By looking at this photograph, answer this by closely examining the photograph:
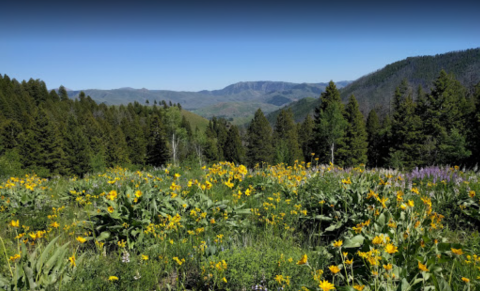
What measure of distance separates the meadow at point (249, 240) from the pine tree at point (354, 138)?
93.8 ft

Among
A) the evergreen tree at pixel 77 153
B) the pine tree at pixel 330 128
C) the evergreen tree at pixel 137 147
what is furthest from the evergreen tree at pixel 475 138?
the evergreen tree at pixel 137 147

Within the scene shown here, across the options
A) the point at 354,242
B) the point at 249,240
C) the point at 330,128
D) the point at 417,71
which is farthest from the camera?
the point at 417,71

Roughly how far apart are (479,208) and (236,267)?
Answer: 15.8ft

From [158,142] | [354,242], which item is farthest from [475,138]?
[158,142]

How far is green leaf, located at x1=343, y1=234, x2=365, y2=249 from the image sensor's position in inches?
104

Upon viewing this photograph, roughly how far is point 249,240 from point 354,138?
33829 millimetres

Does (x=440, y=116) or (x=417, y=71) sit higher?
(x=417, y=71)

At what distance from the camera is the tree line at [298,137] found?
3030 centimetres

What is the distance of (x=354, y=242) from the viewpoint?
268cm

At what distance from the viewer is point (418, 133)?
3167 centimetres

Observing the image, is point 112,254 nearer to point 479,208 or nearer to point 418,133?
point 479,208

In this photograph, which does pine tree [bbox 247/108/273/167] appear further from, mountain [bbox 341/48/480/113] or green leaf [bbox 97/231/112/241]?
mountain [bbox 341/48/480/113]

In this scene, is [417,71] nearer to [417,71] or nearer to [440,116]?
[417,71]

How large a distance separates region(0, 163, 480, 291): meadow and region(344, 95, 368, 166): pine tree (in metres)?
28.6
